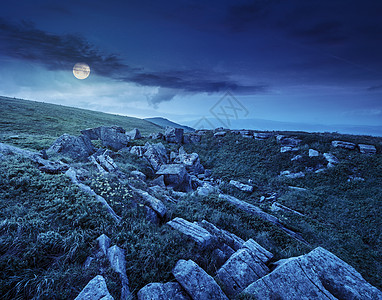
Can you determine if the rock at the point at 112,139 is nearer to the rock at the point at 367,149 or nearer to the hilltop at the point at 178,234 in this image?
the hilltop at the point at 178,234

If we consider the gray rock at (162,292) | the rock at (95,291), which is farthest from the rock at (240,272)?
the rock at (95,291)

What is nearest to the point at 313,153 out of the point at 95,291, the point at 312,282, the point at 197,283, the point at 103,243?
the point at 312,282

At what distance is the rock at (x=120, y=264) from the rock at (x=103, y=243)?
135 millimetres

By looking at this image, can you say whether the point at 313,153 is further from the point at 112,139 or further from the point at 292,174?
the point at 112,139

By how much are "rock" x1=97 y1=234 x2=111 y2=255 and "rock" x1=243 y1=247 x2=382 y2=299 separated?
4.12 meters

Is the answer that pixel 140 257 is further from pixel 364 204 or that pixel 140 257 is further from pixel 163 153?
pixel 163 153

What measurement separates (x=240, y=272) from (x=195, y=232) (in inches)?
83.6

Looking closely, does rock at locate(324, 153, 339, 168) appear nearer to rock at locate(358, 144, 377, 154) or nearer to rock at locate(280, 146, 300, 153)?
rock at locate(280, 146, 300, 153)

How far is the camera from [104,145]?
78.6 ft

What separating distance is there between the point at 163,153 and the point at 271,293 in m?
20.1

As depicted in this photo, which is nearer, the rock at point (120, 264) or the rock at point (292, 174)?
the rock at point (120, 264)

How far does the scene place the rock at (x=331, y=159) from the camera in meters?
19.1

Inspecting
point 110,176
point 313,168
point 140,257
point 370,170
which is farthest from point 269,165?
point 140,257

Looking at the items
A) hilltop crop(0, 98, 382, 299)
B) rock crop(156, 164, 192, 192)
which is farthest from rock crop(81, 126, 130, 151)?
rock crop(156, 164, 192, 192)
